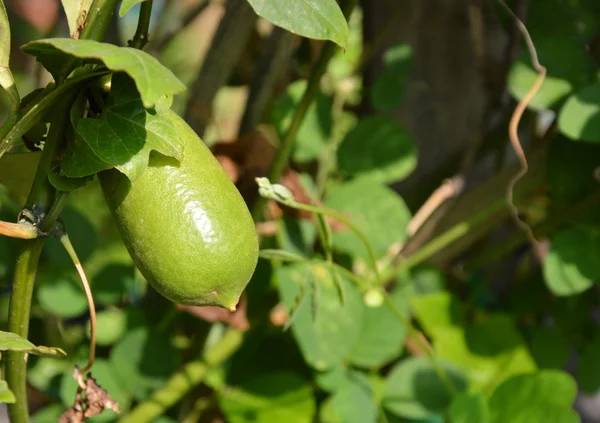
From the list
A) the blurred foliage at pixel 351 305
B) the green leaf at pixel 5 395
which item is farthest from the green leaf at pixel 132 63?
the blurred foliage at pixel 351 305

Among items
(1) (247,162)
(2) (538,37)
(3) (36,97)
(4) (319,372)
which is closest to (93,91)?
(3) (36,97)

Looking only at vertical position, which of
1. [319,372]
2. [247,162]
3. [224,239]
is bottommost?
[319,372]

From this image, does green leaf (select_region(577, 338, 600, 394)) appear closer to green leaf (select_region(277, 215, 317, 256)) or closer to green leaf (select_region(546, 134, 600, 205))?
green leaf (select_region(546, 134, 600, 205))

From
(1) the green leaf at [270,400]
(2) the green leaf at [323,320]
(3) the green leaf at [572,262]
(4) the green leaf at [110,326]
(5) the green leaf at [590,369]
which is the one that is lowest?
(5) the green leaf at [590,369]

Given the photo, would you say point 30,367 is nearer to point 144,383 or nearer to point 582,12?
point 144,383

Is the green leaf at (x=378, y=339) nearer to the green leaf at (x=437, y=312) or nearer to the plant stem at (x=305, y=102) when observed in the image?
the green leaf at (x=437, y=312)

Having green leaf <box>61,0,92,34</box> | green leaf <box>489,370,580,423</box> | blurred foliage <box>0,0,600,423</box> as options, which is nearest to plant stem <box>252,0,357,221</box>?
blurred foliage <box>0,0,600,423</box>
